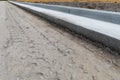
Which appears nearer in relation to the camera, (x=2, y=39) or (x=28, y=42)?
(x=28, y=42)

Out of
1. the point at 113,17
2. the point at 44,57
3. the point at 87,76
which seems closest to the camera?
the point at 87,76

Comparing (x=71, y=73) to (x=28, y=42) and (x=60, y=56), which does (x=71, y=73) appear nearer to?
(x=60, y=56)

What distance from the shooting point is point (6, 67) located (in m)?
4.25

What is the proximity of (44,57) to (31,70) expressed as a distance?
80 cm

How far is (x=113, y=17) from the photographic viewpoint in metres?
7.73

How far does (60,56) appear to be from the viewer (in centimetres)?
489

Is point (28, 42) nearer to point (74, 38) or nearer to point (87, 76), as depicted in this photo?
point (74, 38)

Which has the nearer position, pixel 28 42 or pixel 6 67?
pixel 6 67

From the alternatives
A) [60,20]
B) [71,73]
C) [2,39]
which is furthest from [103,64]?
[60,20]

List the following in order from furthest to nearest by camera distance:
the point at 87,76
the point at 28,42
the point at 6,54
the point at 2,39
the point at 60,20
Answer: the point at 60,20 < the point at 2,39 < the point at 28,42 < the point at 6,54 < the point at 87,76

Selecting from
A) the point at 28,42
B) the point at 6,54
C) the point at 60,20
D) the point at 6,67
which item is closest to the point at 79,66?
the point at 6,67

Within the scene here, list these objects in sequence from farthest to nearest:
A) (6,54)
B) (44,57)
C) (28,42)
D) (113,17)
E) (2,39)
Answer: (113,17) < (2,39) < (28,42) < (6,54) < (44,57)

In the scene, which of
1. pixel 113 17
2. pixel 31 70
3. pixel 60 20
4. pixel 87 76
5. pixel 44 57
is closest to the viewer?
pixel 87 76

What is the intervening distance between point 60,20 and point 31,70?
19.4 ft
